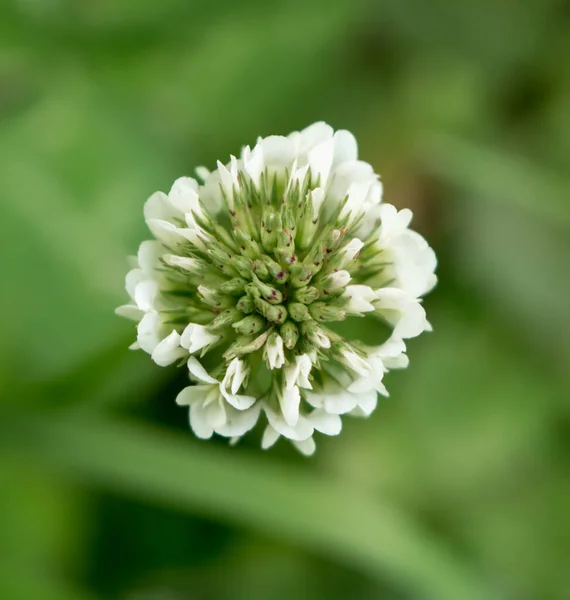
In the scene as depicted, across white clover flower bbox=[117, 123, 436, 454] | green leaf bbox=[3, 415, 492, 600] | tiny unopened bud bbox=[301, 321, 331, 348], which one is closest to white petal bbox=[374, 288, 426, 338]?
white clover flower bbox=[117, 123, 436, 454]

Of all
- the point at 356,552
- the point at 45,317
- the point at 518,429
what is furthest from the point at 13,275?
the point at 518,429

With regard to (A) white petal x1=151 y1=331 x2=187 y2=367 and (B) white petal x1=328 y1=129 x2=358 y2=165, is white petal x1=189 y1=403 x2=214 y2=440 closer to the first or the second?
(A) white petal x1=151 y1=331 x2=187 y2=367

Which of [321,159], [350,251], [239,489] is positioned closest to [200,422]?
[350,251]

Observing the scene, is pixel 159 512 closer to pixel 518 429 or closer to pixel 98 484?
pixel 98 484

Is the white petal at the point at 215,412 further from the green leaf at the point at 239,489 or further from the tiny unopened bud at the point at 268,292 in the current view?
the green leaf at the point at 239,489

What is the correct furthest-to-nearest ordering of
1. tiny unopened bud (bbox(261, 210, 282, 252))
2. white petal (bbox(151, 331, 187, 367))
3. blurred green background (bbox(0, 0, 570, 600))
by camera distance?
blurred green background (bbox(0, 0, 570, 600)), tiny unopened bud (bbox(261, 210, 282, 252)), white petal (bbox(151, 331, 187, 367))

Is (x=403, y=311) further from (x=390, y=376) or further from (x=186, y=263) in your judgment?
(x=390, y=376)
